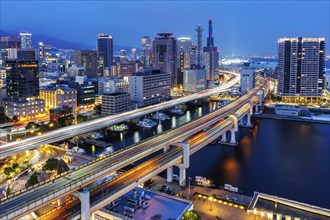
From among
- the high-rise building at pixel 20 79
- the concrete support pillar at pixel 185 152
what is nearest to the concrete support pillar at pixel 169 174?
the concrete support pillar at pixel 185 152

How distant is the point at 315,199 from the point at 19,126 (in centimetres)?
1392

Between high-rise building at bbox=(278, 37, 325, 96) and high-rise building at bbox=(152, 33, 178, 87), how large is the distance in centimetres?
1187

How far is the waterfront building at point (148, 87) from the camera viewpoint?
22766mm

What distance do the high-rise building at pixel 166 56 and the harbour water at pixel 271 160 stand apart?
1650 cm

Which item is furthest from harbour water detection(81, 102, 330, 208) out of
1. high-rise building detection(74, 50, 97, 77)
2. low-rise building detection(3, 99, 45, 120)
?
high-rise building detection(74, 50, 97, 77)

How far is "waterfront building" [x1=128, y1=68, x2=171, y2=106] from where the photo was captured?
22766 mm

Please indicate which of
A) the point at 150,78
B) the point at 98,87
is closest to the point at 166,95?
the point at 150,78

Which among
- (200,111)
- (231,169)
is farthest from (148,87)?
(231,169)

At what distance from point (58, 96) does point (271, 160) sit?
13.9m

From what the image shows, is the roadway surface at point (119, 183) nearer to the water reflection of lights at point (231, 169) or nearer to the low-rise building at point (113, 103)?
the water reflection of lights at point (231, 169)

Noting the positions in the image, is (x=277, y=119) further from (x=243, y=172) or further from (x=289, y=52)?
(x=243, y=172)

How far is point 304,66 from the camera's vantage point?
2483 centimetres

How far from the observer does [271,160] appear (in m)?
11.8

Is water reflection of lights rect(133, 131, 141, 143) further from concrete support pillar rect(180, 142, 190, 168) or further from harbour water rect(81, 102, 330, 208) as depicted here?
concrete support pillar rect(180, 142, 190, 168)
